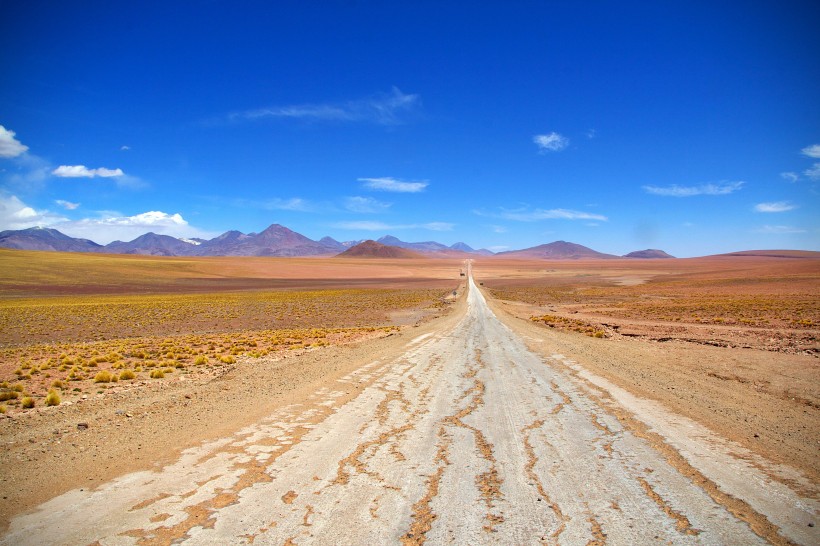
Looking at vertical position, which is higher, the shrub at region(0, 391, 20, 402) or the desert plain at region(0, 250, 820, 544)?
the desert plain at region(0, 250, 820, 544)

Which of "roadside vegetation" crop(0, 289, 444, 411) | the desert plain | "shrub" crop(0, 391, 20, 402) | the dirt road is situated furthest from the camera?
"roadside vegetation" crop(0, 289, 444, 411)

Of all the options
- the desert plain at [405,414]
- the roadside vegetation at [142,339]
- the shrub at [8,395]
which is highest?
the desert plain at [405,414]

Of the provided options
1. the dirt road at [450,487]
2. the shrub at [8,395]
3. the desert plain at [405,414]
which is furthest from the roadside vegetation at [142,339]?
the dirt road at [450,487]

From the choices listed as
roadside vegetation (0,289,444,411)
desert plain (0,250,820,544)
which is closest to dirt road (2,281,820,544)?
desert plain (0,250,820,544)

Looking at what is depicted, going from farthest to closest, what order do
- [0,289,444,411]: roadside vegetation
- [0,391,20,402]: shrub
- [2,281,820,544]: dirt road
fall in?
[0,289,444,411]: roadside vegetation
[0,391,20,402]: shrub
[2,281,820,544]: dirt road

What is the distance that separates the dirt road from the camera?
12.1ft

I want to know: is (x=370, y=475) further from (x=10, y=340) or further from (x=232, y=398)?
(x=10, y=340)

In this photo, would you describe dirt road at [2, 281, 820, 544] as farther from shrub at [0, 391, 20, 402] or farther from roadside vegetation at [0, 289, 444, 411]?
shrub at [0, 391, 20, 402]

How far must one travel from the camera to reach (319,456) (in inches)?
212

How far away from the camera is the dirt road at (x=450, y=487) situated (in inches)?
145

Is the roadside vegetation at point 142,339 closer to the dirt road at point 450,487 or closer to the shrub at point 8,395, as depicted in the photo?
the shrub at point 8,395

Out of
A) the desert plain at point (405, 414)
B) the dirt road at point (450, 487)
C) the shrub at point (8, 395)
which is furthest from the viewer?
the shrub at point (8, 395)

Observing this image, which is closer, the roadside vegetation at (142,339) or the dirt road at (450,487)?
the dirt road at (450,487)

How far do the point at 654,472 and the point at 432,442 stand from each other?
2810 mm
